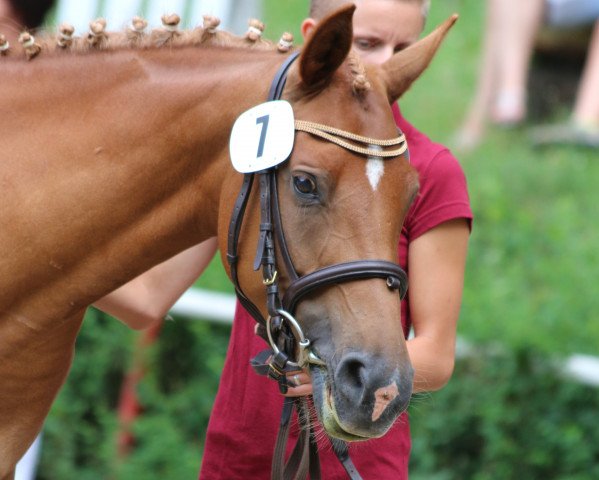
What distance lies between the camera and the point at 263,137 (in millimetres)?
2541

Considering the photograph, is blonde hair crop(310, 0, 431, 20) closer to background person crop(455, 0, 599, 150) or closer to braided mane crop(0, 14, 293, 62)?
braided mane crop(0, 14, 293, 62)

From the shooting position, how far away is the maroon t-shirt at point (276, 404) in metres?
2.83

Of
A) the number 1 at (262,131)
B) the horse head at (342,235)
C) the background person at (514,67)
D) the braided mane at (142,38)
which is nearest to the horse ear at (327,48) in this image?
the horse head at (342,235)

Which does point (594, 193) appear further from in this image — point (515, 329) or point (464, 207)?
point (464, 207)

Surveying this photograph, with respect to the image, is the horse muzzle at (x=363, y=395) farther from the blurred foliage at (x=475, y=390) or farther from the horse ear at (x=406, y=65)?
the blurred foliage at (x=475, y=390)

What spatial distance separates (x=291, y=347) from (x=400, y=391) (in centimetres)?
31

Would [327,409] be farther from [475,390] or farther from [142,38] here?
[475,390]

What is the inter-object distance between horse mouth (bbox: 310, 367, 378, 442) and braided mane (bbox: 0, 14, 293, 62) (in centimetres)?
89

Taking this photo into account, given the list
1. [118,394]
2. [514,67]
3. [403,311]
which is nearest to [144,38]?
[403,311]

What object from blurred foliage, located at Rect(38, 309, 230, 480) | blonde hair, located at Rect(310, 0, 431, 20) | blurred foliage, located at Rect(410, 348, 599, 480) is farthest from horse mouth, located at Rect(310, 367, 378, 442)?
blurred foliage, located at Rect(38, 309, 230, 480)

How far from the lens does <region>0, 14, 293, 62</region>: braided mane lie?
9.12 ft

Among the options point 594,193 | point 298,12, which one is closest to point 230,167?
point 594,193

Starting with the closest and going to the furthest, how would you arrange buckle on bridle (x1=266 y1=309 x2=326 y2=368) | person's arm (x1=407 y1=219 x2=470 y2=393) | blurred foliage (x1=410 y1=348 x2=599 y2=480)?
buckle on bridle (x1=266 y1=309 x2=326 y2=368), person's arm (x1=407 y1=219 x2=470 y2=393), blurred foliage (x1=410 y1=348 x2=599 y2=480)

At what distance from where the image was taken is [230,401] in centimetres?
301
